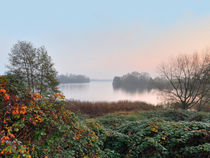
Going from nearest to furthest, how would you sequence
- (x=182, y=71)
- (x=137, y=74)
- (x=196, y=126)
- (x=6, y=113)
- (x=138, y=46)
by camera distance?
(x=6, y=113) < (x=196, y=126) < (x=182, y=71) < (x=138, y=46) < (x=137, y=74)

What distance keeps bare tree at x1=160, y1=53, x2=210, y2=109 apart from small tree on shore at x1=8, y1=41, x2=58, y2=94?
13302mm

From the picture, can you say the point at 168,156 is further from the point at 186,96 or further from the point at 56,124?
the point at 186,96

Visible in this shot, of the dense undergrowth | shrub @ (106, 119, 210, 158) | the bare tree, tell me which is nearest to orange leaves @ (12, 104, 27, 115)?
the dense undergrowth

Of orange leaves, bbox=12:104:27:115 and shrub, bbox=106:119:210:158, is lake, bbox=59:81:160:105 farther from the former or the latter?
orange leaves, bbox=12:104:27:115

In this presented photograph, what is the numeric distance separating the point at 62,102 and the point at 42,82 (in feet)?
44.0

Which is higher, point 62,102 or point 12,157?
point 62,102

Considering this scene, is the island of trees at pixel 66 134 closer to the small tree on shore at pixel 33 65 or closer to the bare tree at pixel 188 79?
the bare tree at pixel 188 79

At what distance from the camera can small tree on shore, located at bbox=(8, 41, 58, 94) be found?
44.4 feet

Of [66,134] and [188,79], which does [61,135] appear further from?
[188,79]

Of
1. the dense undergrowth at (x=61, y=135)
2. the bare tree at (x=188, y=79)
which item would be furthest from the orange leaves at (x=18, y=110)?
the bare tree at (x=188, y=79)

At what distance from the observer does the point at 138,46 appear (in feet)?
57.6

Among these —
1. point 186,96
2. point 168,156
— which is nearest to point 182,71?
point 186,96

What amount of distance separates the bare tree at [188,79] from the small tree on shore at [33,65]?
1330 centimetres

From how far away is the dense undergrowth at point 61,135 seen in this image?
163cm
